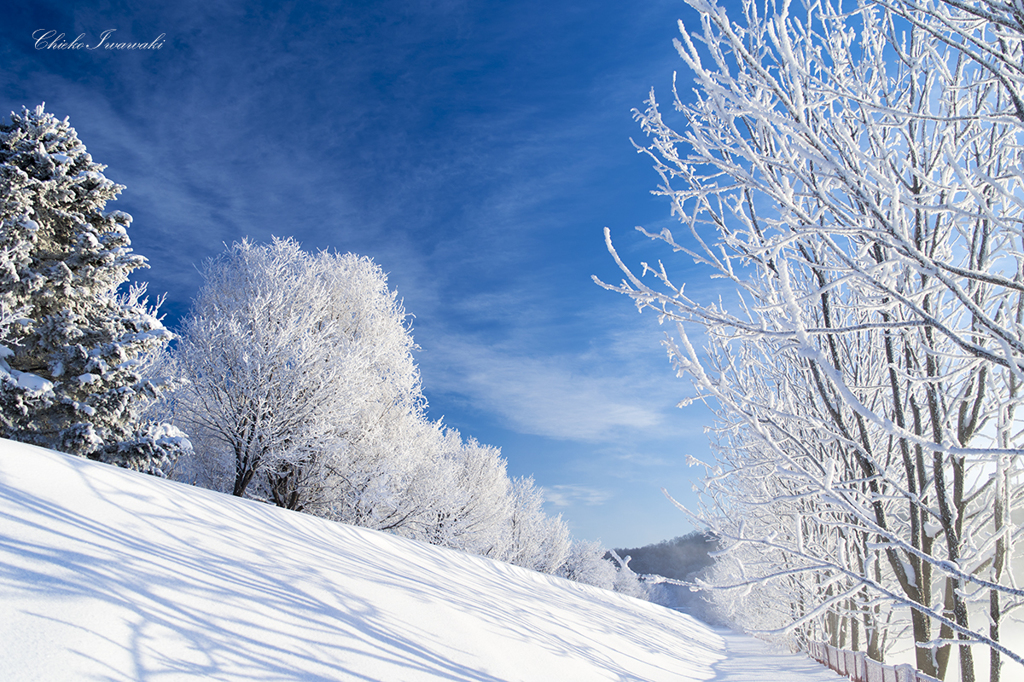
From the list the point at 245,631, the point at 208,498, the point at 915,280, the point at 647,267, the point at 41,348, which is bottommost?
the point at 245,631

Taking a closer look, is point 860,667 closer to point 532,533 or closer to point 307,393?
point 307,393

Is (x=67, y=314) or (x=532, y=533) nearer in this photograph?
(x=67, y=314)

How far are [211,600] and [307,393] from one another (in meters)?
8.31

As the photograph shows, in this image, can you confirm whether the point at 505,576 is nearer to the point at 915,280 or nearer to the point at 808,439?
the point at 808,439

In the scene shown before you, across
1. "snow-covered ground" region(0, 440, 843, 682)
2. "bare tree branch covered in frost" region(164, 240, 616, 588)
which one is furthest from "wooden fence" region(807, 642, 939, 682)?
"bare tree branch covered in frost" region(164, 240, 616, 588)

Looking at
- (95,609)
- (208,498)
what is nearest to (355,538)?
(208,498)

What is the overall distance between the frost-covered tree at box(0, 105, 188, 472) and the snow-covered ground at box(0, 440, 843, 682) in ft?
23.8

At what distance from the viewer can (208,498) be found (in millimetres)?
3916

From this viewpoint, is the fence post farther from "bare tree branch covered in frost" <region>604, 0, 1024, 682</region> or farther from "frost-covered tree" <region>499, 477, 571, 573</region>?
"frost-covered tree" <region>499, 477, 571, 573</region>

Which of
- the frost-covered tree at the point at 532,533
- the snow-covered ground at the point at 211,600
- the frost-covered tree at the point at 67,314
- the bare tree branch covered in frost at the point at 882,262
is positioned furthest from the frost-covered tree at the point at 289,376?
the frost-covered tree at the point at 532,533

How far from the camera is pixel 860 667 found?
606cm

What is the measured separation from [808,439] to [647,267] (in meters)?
→ 2.85

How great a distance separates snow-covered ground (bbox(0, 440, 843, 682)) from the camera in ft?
6.23

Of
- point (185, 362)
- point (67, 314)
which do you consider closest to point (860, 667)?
point (185, 362)
